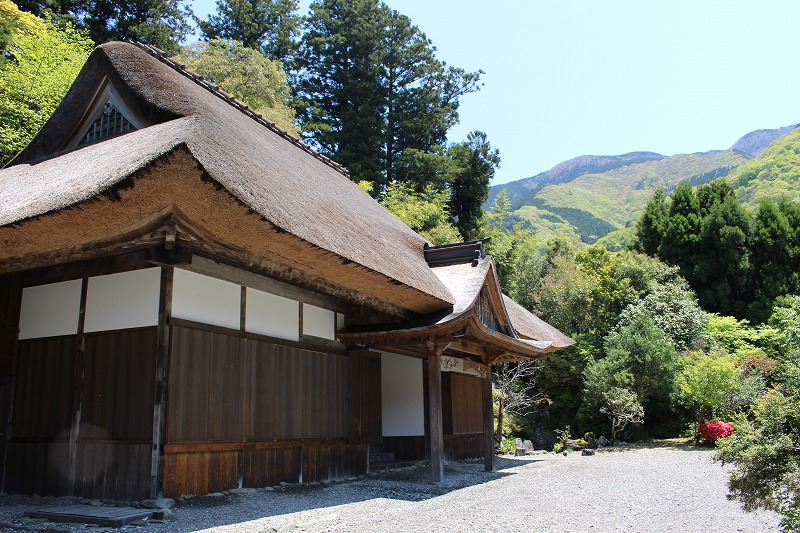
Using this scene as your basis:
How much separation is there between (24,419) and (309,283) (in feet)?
11.9

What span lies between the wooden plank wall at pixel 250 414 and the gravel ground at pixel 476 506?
289 millimetres

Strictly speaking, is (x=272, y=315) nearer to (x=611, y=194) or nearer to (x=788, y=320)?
(x=788, y=320)

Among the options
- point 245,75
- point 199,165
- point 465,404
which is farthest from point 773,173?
point 199,165

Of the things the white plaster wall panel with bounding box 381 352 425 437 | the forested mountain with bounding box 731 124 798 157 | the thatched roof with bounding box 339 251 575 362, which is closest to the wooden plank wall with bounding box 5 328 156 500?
the thatched roof with bounding box 339 251 575 362

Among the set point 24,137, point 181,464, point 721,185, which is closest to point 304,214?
point 181,464

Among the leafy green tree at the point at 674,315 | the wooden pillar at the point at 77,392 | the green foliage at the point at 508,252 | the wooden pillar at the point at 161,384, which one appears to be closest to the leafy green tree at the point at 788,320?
the leafy green tree at the point at 674,315

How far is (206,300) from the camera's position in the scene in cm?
699

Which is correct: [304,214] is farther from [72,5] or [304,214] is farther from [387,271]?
[72,5]

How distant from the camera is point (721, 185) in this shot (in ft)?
94.0

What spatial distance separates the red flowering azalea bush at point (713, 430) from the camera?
1497 cm

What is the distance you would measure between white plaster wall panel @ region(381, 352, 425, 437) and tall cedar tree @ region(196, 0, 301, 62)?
21.4m

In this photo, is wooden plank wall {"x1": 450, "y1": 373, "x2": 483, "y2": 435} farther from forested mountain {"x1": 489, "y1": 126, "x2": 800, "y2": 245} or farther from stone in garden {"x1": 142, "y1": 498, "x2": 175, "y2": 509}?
forested mountain {"x1": 489, "y1": 126, "x2": 800, "y2": 245}

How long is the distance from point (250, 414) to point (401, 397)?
500cm

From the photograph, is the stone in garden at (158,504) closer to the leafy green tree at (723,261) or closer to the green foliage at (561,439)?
the green foliage at (561,439)
